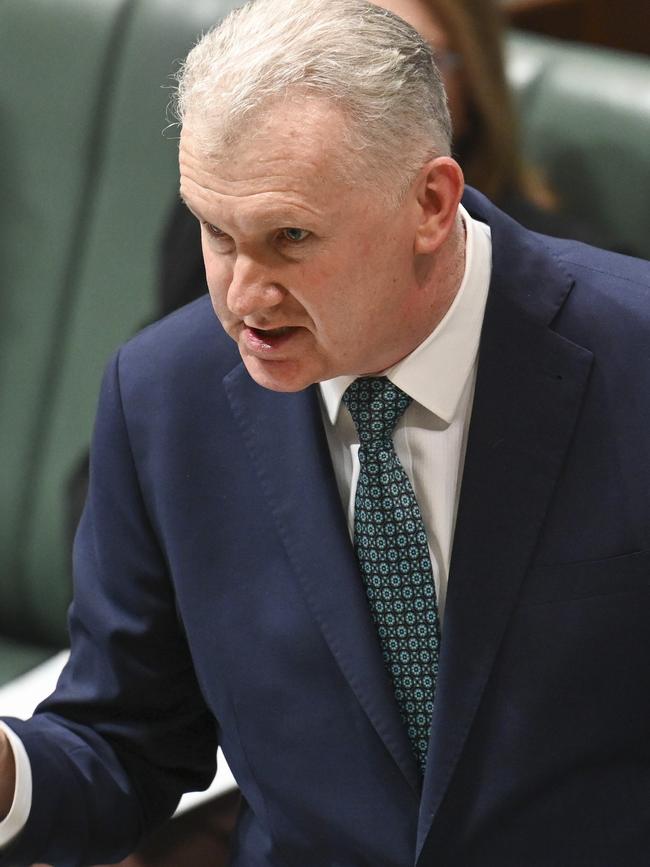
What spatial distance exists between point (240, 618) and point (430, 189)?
1.13 ft

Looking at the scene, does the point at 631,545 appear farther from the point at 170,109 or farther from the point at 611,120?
the point at 170,109

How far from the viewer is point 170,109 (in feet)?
5.36

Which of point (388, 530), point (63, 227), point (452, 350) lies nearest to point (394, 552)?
point (388, 530)

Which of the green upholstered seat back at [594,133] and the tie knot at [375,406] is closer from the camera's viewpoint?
the tie knot at [375,406]

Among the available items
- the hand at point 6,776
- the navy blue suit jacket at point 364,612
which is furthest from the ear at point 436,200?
the hand at point 6,776

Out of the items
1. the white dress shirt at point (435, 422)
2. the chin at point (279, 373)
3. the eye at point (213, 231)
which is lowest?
the white dress shirt at point (435, 422)

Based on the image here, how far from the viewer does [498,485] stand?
0.97 meters

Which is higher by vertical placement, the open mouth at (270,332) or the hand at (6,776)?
the open mouth at (270,332)

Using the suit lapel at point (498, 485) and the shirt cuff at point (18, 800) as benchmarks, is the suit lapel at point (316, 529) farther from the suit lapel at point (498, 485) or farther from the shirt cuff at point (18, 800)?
the shirt cuff at point (18, 800)

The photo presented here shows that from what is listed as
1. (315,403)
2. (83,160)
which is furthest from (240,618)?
(83,160)

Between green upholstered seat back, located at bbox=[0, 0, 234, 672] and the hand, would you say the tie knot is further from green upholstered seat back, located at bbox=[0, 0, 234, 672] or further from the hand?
green upholstered seat back, located at bbox=[0, 0, 234, 672]

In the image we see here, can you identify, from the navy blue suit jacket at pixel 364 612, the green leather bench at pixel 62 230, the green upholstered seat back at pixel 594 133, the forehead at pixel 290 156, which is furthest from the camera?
the green leather bench at pixel 62 230

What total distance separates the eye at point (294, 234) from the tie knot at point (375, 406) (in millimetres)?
159

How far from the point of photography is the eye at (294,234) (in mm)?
845
